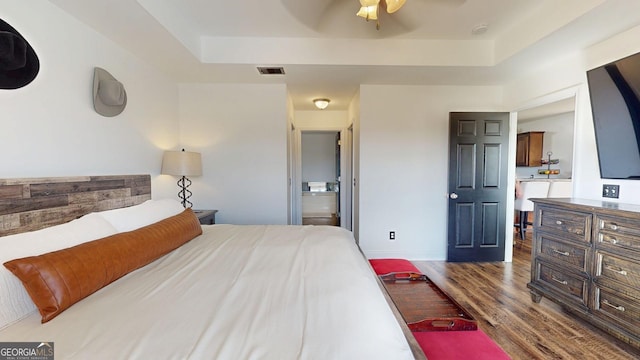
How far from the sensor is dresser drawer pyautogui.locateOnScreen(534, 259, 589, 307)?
2.01 m

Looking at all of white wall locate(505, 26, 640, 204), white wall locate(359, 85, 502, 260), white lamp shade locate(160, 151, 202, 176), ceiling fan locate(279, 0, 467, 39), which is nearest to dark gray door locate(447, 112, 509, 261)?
white wall locate(359, 85, 502, 260)

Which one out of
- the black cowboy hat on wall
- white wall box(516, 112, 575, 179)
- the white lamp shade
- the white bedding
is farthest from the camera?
white wall box(516, 112, 575, 179)

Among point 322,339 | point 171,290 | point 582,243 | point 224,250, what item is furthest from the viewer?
point 582,243

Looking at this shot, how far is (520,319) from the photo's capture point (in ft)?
7.07

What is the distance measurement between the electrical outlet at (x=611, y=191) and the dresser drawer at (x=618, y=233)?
→ 0.49m

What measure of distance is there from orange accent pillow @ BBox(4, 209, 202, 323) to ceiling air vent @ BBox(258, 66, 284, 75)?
2.05 meters

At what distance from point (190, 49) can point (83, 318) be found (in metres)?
2.35

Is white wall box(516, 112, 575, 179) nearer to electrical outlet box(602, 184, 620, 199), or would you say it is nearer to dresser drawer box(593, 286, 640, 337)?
electrical outlet box(602, 184, 620, 199)

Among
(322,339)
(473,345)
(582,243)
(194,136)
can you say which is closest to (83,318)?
(322,339)

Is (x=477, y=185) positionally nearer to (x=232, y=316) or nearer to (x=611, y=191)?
(x=611, y=191)

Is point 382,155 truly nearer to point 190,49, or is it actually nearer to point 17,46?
point 190,49

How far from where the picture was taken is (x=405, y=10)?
2246 mm

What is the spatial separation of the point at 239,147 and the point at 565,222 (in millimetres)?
3408

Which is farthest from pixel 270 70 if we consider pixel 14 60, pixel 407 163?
pixel 407 163
